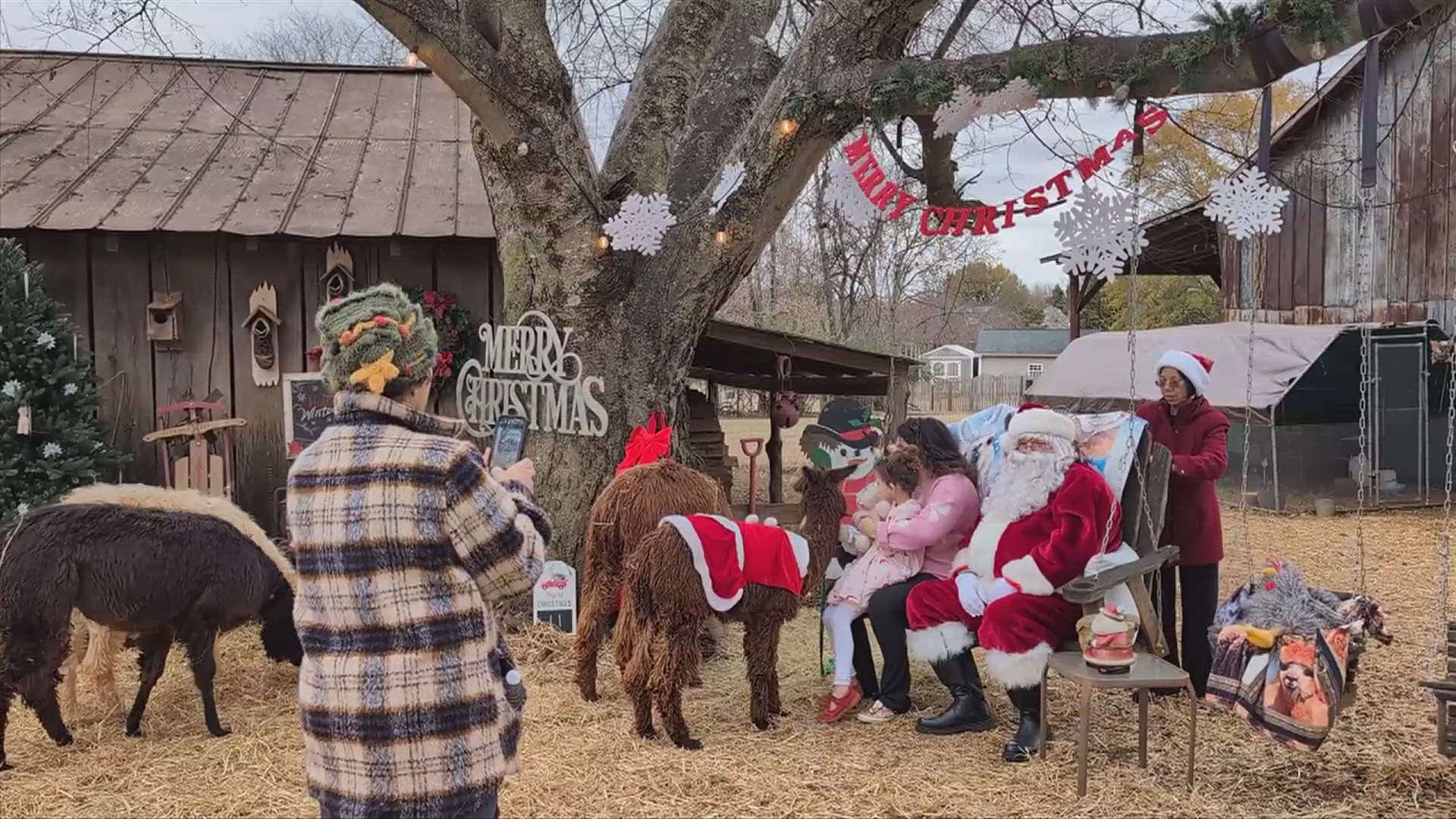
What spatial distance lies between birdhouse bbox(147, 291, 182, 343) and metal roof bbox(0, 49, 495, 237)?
0.50m

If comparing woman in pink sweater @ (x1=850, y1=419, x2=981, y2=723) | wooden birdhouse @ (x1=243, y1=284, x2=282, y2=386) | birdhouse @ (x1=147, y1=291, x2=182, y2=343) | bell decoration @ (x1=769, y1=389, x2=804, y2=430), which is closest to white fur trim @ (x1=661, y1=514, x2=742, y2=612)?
woman in pink sweater @ (x1=850, y1=419, x2=981, y2=723)

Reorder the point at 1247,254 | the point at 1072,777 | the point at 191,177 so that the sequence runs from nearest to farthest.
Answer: the point at 1072,777
the point at 191,177
the point at 1247,254

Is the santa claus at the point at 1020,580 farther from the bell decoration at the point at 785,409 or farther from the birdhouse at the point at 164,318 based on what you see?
the birdhouse at the point at 164,318

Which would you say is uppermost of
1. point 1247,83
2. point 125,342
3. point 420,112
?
point 420,112

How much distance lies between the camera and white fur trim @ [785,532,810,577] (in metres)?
4.44

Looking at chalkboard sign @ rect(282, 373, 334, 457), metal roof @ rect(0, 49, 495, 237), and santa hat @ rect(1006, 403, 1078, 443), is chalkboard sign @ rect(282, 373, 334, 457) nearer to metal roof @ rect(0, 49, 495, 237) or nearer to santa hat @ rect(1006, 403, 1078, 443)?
metal roof @ rect(0, 49, 495, 237)

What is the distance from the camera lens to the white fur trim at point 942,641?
4.27 m

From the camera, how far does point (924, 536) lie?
4477 mm

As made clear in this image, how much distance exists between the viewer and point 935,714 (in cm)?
Result: 464

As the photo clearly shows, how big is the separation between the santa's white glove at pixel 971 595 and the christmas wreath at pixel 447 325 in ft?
11.9

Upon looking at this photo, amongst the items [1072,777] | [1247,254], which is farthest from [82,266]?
[1247,254]

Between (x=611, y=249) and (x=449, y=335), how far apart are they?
1.56m

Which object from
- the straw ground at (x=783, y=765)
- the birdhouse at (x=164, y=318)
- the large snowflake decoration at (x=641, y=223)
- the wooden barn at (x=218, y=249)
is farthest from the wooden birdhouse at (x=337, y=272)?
the straw ground at (x=783, y=765)

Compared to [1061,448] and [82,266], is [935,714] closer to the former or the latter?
[1061,448]
